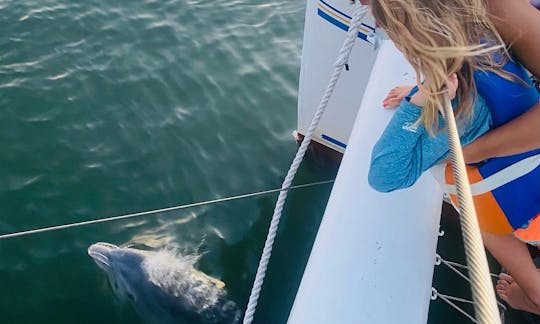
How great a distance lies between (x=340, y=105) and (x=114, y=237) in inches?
86.0

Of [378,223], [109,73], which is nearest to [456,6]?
[378,223]

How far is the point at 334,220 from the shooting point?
2625 millimetres

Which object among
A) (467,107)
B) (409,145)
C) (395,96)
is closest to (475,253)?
(467,107)

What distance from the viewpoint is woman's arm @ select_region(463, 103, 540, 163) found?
2061mm

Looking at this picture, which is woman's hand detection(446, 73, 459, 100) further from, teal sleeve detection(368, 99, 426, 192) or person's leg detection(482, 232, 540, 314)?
person's leg detection(482, 232, 540, 314)

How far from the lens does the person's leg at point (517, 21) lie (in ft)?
6.25

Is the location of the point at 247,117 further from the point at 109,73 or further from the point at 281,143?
the point at 109,73

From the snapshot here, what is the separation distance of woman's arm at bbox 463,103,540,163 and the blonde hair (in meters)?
0.33

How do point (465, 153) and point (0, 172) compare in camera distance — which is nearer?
point (465, 153)

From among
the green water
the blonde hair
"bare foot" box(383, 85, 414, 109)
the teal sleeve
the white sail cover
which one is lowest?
the green water

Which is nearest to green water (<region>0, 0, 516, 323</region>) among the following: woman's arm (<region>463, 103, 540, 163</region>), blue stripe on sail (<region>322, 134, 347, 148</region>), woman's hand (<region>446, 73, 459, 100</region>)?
blue stripe on sail (<region>322, 134, 347, 148</region>)

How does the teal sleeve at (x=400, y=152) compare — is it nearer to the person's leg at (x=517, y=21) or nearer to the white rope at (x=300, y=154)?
the person's leg at (x=517, y=21)

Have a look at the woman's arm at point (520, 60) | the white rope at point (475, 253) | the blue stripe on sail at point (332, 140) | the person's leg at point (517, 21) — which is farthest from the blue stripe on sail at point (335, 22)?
the white rope at point (475, 253)

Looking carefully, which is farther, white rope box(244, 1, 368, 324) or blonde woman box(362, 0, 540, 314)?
white rope box(244, 1, 368, 324)
